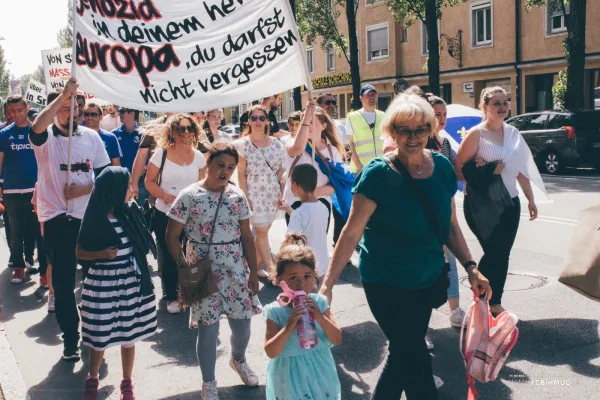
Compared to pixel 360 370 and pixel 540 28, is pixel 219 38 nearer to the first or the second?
pixel 360 370

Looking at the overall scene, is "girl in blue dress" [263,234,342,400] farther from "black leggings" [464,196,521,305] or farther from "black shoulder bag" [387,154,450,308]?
"black leggings" [464,196,521,305]

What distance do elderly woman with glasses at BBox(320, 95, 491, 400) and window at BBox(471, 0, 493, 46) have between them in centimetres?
3006

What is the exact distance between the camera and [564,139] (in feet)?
63.6

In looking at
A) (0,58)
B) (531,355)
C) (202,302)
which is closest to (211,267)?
(202,302)

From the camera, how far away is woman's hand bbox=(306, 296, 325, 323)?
3473mm

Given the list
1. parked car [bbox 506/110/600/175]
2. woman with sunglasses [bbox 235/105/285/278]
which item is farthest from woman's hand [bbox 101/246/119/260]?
parked car [bbox 506/110/600/175]

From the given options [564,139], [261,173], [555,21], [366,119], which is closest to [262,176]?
[261,173]

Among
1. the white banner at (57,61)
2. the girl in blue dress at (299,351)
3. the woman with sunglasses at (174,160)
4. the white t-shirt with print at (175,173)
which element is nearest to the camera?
the girl in blue dress at (299,351)

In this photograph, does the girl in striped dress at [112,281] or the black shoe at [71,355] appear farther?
the black shoe at [71,355]

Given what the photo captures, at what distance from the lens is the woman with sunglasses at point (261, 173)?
770cm

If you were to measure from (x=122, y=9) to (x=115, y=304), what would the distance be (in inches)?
84.6

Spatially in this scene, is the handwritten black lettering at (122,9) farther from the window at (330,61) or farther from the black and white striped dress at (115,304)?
the window at (330,61)

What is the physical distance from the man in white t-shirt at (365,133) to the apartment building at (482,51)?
20.1 m

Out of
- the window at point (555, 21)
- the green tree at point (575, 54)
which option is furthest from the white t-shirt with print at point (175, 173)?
the window at point (555, 21)
